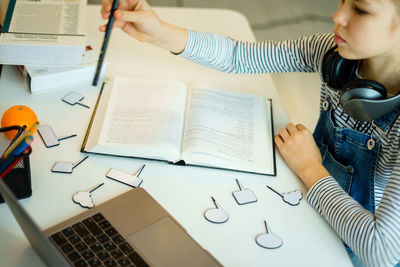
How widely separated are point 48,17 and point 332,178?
30.9 inches

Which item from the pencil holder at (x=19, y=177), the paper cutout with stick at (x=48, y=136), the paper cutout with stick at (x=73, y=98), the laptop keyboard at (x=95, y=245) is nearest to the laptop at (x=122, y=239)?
the laptop keyboard at (x=95, y=245)

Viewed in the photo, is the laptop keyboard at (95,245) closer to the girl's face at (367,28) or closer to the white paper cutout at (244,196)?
the white paper cutout at (244,196)

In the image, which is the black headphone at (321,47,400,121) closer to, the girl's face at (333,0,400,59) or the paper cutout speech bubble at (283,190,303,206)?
the girl's face at (333,0,400,59)

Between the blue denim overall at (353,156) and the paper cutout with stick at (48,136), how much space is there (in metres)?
0.65

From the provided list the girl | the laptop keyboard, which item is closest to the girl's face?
the girl

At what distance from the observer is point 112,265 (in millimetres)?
690

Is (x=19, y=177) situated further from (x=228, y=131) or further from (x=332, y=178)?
(x=332, y=178)

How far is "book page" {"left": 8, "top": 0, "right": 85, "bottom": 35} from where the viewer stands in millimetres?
1064

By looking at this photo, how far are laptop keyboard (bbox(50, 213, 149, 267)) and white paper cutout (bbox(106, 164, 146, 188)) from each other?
0.44ft

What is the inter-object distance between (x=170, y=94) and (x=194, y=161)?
22 cm

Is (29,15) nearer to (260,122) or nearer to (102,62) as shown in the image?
(102,62)

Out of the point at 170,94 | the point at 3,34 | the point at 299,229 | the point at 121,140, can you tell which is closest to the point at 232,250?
the point at 299,229

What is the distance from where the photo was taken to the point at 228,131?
3.35ft

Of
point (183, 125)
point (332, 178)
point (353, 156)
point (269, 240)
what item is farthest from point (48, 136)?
point (353, 156)
